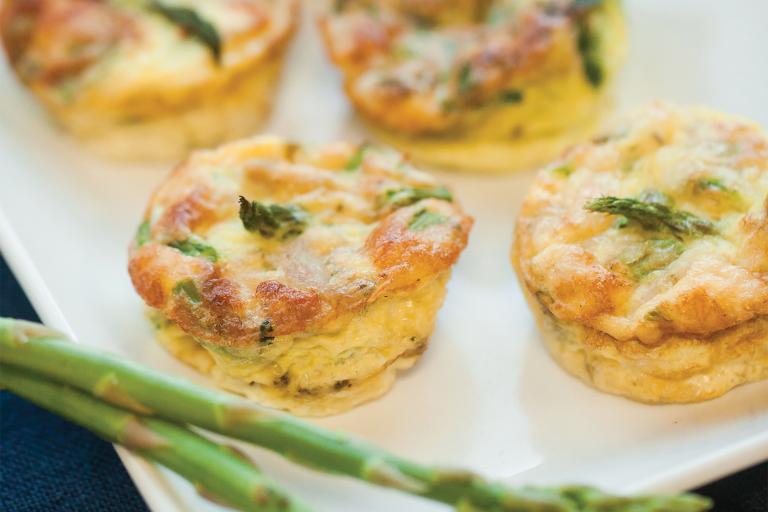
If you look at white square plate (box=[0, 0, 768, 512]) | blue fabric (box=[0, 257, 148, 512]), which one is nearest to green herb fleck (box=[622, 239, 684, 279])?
white square plate (box=[0, 0, 768, 512])

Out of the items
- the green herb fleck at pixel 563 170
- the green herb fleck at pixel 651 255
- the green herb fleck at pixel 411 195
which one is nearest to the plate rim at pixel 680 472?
the green herb fleck at pixel 651 255

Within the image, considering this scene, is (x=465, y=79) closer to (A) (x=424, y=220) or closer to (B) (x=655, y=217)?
(A) (x=424, y=220)

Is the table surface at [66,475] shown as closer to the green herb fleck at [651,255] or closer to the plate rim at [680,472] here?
the plate rim at [680,472]

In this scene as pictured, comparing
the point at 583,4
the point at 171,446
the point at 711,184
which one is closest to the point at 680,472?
the point at 711,184

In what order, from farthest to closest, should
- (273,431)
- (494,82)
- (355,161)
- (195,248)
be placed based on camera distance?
1. (494,82)
2. (355,161)
3. (195,248)
4. (273,431)

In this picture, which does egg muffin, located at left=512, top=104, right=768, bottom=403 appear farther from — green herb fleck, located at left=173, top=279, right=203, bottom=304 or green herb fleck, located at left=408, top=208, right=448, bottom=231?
green herb fleck, located at left=173, top=279, right=203, bottom=304

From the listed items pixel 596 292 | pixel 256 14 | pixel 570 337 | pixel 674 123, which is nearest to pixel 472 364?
pixel 570 337
